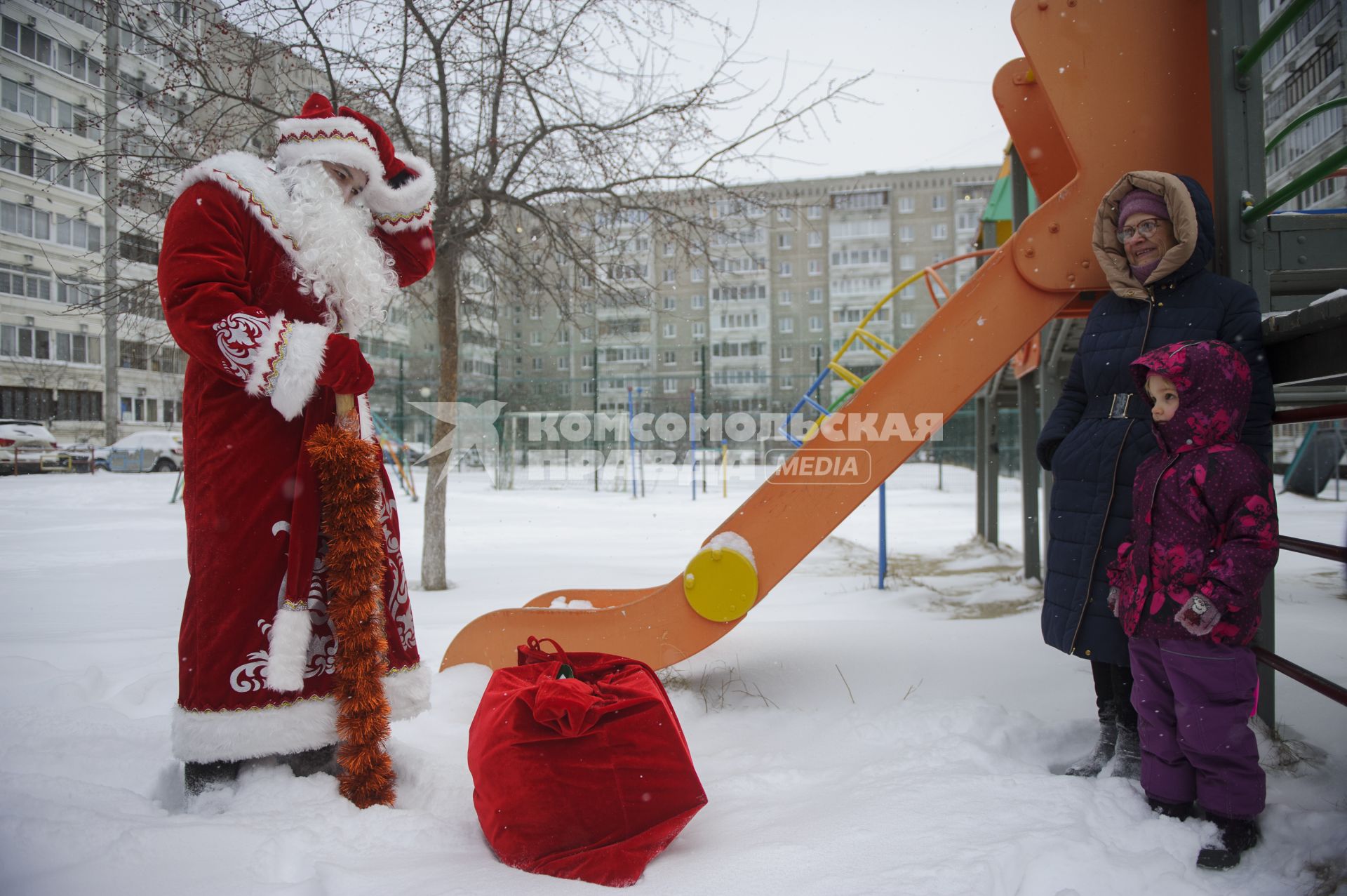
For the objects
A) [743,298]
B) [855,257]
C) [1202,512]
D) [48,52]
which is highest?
[855,257]

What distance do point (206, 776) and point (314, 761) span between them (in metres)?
0.22

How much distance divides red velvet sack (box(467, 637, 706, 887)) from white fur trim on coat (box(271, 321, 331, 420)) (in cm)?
84

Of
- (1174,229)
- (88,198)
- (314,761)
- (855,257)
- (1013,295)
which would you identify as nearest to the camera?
(314,761)

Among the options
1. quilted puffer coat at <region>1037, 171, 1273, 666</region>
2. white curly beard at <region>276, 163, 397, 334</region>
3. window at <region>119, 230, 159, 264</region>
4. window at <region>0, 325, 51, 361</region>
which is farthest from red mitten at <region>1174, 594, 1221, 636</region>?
window at <region>119, 230, 159, 264</region>

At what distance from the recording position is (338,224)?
1.80 meters

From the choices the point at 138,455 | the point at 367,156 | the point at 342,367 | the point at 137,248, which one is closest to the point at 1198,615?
the point at 342,367

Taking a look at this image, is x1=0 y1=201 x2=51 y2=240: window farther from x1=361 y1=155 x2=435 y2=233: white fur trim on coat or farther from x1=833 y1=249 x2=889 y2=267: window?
x1=833 y1=249 x2=889 y2=267: window

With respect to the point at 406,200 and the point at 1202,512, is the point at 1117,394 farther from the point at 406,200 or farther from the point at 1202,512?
the point at 406,200

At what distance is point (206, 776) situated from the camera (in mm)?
1673

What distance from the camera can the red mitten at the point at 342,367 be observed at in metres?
1.68

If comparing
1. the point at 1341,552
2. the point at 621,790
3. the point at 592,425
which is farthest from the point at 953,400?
the point at 592,425

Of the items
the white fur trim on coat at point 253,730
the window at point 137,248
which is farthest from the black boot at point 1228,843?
the window at point 137,248

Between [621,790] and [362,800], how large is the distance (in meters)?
0.64

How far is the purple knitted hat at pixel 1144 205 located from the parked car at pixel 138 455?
302 centimetres
